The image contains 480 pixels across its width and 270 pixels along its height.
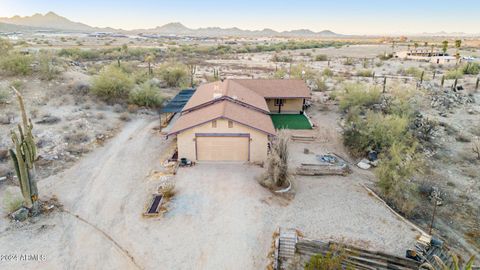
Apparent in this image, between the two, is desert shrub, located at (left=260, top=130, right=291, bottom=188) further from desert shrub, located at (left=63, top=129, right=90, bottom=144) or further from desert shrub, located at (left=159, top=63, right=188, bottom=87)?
desert shrub, located at (left=159, top=63, right=188, bottom=87)

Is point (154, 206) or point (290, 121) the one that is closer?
point (154, 206)

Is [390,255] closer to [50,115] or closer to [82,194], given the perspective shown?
[82,194]

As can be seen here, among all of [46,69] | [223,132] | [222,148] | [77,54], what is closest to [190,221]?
[222,148]

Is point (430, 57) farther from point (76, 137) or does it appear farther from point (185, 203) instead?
point (76, 137)

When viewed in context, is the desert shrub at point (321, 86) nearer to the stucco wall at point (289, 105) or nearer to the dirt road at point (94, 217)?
the stucco wall at point (289, 105)

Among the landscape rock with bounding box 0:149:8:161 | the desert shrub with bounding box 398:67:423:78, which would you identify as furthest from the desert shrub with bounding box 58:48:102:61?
the desert shrub with bounding box 398:67:423:78
